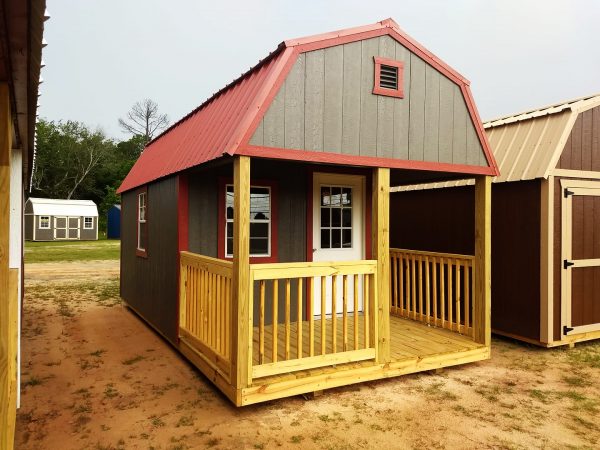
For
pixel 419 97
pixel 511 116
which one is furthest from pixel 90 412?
pixel 511 116

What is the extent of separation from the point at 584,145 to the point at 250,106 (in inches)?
178

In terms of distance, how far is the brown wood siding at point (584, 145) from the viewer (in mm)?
5539

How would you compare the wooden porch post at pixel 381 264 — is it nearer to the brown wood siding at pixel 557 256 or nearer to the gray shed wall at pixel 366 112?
the gray shed wall at pixel 366 112

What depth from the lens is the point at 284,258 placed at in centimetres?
588

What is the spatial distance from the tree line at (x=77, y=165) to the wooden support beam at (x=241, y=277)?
35221 millimetres

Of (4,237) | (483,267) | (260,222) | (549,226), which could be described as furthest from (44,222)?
(549,226)

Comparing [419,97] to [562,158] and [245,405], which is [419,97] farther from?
[245,405]

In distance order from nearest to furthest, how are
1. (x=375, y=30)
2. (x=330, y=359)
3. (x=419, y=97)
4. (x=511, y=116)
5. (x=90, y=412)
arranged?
(x=90, y=412)
(x=330, y=359)
(x=375, y=30)
(x=419, y=97)
(x=511, y=116)

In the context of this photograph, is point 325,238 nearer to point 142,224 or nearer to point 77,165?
point 142,224

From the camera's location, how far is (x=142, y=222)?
722 cm

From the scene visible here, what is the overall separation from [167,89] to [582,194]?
6031 centimetres

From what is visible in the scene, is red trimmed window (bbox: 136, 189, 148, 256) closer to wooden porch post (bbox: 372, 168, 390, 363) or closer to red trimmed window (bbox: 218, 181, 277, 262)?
red trimmed window (bbox: 218, 181, 277, 262)

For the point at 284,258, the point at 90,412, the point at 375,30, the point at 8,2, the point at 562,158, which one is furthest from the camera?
Result: the point at 284,258

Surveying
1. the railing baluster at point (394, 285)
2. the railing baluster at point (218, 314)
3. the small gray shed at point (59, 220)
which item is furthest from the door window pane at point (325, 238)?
the small gray shed at point (59, 220)
